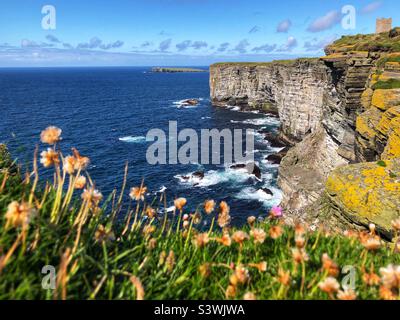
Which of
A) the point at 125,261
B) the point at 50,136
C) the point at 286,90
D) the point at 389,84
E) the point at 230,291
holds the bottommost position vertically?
the point at 230,291

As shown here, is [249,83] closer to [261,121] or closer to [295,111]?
[261,121]

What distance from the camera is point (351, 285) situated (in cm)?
350

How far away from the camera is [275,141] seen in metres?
68.2

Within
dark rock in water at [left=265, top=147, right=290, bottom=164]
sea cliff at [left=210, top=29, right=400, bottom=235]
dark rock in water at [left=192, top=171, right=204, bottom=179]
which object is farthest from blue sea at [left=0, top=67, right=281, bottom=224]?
sea cliff at [left=210, top=29, right=400, bottom=235]

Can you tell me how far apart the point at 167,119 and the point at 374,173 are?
8237 cm

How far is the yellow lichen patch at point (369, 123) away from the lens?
61.1 ft

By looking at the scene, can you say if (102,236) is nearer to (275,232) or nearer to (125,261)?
(125,261)

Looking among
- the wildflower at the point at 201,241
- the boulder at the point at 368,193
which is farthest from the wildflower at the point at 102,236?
the boulder at the point at 368,193

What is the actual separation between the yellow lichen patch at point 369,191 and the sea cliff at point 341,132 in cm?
3

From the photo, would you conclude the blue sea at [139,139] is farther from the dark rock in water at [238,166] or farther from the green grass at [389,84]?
the green grass at [389,84]

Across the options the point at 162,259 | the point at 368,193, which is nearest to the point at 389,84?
the point at 368,193

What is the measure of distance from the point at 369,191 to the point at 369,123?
33.3 ft

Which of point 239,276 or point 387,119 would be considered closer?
point 239,276

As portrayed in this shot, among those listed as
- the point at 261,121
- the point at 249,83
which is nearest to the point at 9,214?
the point at 261,121
